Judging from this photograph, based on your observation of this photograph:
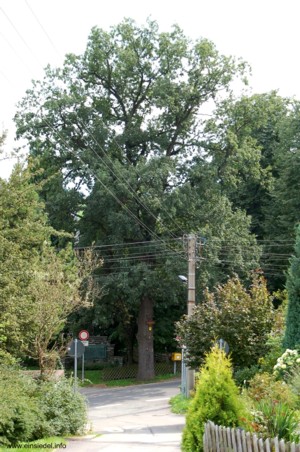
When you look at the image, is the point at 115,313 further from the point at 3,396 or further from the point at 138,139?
the point at 3,396

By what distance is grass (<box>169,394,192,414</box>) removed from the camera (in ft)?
87.5

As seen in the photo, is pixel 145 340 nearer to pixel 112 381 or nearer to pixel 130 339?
pixel 112 381

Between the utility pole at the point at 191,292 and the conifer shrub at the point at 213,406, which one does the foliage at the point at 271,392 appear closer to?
the conifer shrub at the point at 213,406

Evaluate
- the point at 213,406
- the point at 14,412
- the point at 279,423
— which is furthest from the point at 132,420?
the point at 279,423

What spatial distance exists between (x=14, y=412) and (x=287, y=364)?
595cm

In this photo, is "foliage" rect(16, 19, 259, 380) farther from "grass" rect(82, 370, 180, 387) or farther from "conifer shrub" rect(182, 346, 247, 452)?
"conifer shrub" rect(182, 346, 247, 452)

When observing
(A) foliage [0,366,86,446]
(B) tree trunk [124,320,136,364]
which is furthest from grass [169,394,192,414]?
(B) tree trunk [124,320,136,364]

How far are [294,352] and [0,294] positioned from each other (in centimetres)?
669

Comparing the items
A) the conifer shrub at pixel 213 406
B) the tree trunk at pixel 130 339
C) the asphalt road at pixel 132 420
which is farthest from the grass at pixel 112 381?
the conifer shrub at pixel 213 406

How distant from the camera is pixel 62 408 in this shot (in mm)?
18531

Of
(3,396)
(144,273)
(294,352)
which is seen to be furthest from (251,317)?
(144,273)

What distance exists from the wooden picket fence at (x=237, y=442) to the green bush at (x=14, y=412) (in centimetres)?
474

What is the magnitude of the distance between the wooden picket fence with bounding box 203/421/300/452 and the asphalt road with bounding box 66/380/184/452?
4580 mm

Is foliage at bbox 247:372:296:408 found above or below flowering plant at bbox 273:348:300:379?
below
